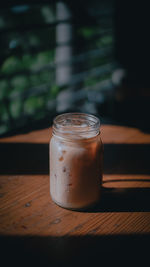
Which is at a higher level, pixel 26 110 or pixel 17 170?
pixel 17 170

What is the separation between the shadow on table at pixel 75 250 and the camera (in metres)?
0.59

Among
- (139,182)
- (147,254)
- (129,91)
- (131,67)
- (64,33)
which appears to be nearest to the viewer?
(147,254)

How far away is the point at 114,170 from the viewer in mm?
989

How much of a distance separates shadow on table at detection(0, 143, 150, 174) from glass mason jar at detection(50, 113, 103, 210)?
234 millimetres

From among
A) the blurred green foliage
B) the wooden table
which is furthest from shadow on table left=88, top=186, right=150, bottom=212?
the blurred green foliage

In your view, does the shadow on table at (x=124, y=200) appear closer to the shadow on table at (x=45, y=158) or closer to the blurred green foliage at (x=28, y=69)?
the shadow on table at (x=45, y=158)

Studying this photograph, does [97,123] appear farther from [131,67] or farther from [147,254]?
[131,67]

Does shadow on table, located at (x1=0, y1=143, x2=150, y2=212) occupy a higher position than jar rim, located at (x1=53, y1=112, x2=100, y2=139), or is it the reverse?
jar rim, located at (x1=53, y1=112, x2=100, y2=139)

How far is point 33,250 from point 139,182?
1.40 ft

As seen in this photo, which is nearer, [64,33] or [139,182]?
[139,182]

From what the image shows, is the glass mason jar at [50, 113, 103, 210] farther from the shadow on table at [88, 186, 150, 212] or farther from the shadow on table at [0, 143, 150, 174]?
the shadow on table at [0, 143, 150, 174]

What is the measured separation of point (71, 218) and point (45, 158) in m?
0.37

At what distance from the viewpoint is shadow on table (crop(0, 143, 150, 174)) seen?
99 centimetres

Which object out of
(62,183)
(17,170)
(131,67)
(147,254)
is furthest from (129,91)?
(147,254)
